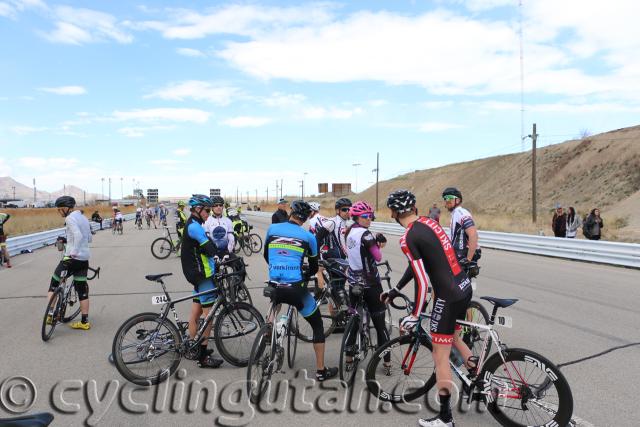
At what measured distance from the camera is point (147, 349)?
5227mm

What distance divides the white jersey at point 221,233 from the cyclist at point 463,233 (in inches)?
181

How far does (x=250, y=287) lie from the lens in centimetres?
1112

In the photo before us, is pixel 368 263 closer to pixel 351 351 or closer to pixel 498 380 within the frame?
pixel 351 351

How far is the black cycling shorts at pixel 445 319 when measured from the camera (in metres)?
4.01

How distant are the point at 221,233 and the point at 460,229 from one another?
4.77 metres

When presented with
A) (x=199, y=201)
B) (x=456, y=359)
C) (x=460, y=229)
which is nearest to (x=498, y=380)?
(x=456, y=359)

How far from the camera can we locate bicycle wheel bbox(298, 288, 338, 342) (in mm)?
6796

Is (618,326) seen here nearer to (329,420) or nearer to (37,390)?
(329,420)

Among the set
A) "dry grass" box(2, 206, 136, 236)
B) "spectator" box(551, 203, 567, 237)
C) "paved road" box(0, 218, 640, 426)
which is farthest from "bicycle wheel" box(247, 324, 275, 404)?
"dry grass" box(2, 206, 136, 236)

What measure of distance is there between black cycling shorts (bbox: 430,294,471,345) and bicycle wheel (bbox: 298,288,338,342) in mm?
2745

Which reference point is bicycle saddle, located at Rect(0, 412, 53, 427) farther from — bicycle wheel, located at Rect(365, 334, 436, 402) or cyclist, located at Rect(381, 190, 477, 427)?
bicycle wheel, located at Rect(365, 334, 436, 402)

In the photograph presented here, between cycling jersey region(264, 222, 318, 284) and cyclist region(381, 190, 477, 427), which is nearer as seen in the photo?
cyclist region(381, 190, 477, 427)

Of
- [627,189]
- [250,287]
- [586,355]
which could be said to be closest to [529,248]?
[250,287]

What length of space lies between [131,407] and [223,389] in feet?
2.95
